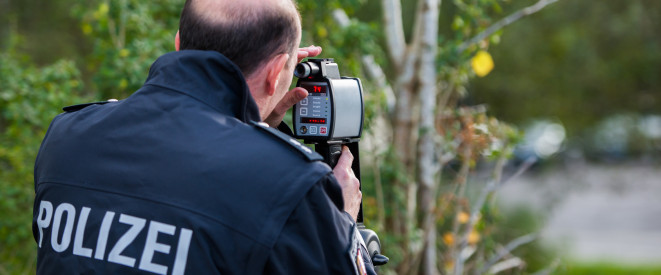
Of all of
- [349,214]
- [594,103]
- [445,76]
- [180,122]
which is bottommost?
[349,214]

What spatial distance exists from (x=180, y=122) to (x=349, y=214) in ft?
1.39

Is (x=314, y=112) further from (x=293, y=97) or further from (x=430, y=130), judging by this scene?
(x=430, y=130)

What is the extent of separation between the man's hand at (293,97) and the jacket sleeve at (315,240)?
451 mm

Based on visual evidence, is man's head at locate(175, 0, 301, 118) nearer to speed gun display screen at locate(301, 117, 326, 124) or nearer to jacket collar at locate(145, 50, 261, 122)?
jacket collar at locate(145, 50, 261, 122)

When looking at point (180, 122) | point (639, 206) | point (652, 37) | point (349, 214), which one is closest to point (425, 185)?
point (349, 214)

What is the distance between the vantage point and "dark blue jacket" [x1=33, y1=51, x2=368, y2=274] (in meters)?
1.28

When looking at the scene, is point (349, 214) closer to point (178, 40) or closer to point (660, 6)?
point (178, 40)

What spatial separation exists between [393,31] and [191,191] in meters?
3.19

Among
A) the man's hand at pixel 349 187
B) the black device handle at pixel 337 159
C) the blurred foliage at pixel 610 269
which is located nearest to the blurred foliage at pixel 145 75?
the blurred foliage at pixel 610 269

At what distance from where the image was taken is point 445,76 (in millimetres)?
4395

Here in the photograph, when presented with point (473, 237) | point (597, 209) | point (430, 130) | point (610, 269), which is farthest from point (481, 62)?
point (597, 209)

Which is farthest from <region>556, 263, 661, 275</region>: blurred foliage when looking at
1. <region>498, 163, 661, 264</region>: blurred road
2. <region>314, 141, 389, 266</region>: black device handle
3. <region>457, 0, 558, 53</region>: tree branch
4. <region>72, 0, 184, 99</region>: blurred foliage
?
<region>314, 141, 389, 266</region>: black device handle

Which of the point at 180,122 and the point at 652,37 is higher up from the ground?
the point at 652,37

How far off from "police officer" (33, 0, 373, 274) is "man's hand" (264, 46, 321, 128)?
19 centimetres
